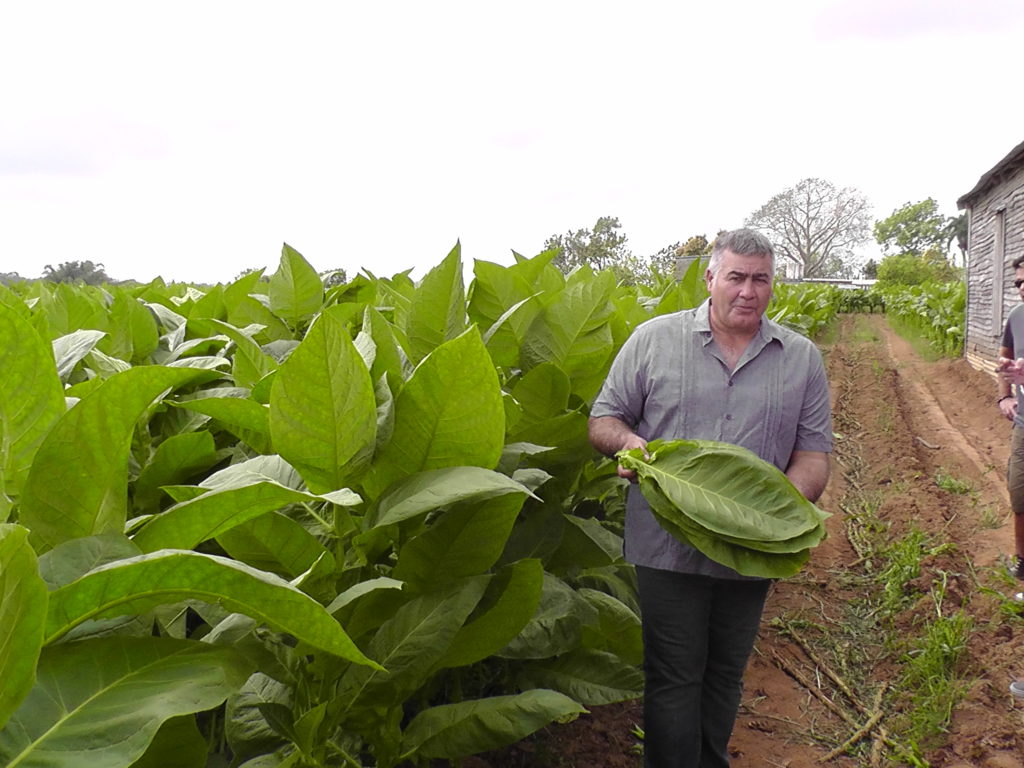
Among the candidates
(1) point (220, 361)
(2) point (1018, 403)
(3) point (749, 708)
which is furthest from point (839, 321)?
(1) point (220, 361)

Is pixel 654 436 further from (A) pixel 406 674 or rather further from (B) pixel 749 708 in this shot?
(B) pixel 749 708

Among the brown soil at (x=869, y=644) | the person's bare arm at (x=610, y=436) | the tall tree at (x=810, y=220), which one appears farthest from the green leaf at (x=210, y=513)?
the tall tree at (x=810, y=220)

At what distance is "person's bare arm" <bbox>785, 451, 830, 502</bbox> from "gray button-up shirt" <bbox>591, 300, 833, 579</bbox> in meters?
0.03

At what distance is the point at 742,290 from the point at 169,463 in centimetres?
167

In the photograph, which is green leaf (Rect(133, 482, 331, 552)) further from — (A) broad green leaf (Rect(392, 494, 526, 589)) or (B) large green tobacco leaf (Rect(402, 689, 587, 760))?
(B) large green tobacco leaf (Rect(402, 689, 587, 760))

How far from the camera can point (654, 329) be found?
8.73 ft

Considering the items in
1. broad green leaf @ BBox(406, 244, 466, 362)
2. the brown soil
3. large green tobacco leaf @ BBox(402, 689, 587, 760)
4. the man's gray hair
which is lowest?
the brown soil

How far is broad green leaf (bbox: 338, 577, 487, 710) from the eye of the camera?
146 centimetres

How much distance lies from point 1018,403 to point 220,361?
534 centimetres

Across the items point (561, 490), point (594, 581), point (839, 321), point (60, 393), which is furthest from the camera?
point (839, 321)

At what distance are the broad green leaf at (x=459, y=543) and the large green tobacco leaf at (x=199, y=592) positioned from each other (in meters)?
0.61

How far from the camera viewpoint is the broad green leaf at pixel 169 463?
1.63 meters

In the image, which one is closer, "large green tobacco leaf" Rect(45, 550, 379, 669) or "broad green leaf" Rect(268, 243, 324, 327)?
"large green tobacco leaf" Rect(45, 550, 379, 669)

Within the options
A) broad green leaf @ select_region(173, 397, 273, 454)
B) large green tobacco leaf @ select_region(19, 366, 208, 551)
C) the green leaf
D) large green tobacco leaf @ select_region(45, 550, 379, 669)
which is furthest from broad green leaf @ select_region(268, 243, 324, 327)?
large green tobacco leaf @ select_region(45, 550, 379, 669)
